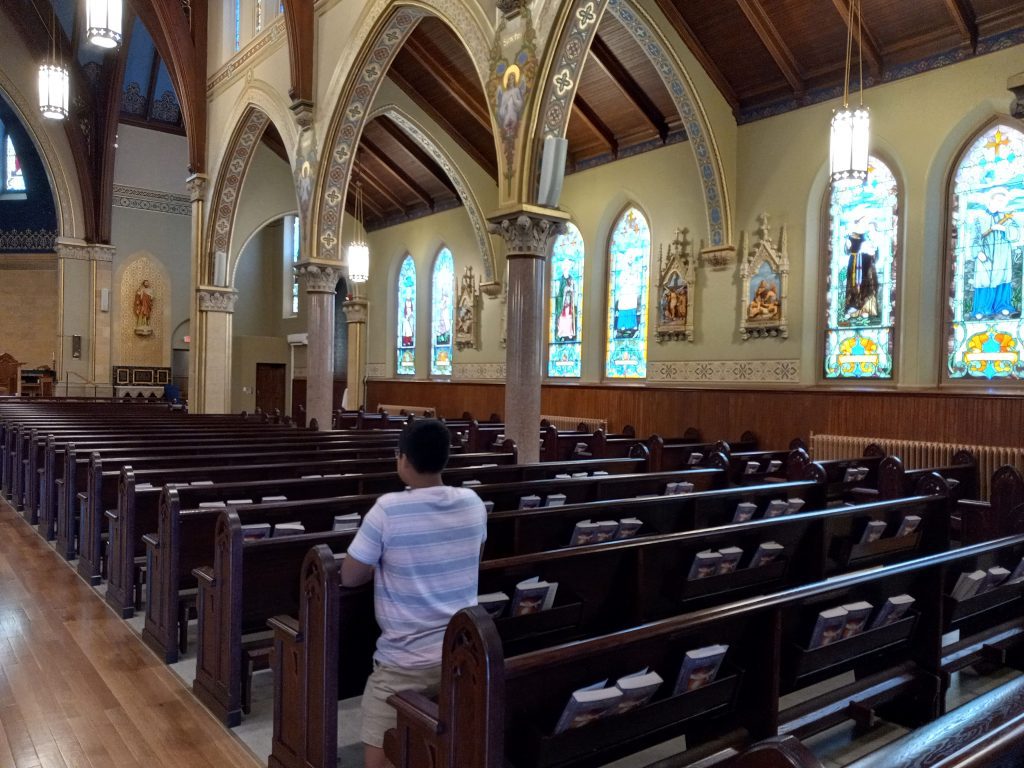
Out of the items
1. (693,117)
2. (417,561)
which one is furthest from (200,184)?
(417,561)

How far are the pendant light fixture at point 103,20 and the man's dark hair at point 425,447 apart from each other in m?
12.0

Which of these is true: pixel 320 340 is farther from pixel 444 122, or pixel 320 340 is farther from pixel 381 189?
pixel 381 189

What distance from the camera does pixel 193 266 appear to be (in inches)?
702

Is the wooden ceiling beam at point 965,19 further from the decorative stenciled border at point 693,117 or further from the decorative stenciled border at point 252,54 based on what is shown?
the decorative stenciled border at point 252,54

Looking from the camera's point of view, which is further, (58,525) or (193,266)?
(193,266)

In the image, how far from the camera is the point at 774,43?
10672mm

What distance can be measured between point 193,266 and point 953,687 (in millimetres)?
17485

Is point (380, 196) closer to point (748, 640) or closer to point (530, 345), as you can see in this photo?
point (530, 345)

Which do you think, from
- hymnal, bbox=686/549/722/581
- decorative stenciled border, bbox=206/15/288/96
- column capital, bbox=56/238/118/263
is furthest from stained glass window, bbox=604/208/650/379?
column capital, bbox=56/238/118/263

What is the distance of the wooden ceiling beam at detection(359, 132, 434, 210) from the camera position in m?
18.1

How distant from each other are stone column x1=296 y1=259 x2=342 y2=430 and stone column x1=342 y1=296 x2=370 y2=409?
753 cm

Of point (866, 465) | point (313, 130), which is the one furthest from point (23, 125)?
point (866, 465)

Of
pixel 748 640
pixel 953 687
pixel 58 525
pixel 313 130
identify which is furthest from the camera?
pixel 313 130

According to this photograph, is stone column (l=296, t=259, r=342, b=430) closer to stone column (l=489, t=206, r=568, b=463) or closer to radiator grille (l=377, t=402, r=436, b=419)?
radiator grille (l=377, t=402, r=436, b=419)
